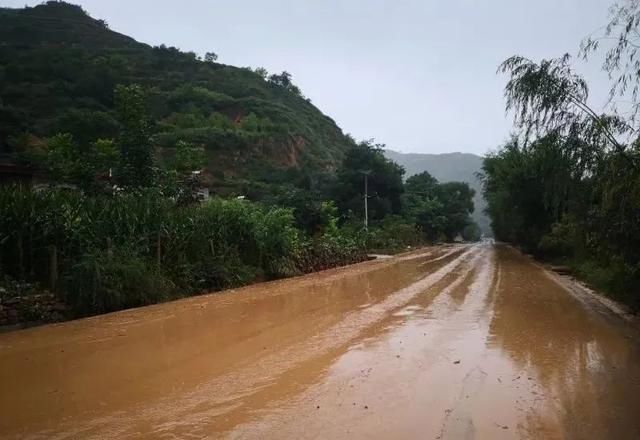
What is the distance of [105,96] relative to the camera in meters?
55.8

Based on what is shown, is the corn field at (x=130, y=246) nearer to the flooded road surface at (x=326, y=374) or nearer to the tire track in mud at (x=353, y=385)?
the flooded road surface at (x=326, y=374)

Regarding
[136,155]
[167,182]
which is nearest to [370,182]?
[167,182]

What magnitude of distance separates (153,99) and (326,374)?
62111mm

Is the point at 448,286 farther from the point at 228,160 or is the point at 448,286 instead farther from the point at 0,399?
the point at 228,160

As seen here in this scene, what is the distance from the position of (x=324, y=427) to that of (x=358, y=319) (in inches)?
234

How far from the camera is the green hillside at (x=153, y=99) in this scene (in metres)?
47.4

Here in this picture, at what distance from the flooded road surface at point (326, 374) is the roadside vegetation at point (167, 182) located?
2.00 metres

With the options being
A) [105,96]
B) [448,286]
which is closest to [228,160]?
[105,96]

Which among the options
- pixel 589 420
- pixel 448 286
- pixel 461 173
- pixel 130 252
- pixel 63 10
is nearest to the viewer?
pixel 589 420

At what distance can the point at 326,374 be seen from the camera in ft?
21.4

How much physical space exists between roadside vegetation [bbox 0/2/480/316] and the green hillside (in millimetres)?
235

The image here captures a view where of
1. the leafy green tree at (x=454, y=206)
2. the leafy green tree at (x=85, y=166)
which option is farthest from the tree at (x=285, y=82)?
the leafy green tree at (x=85, y=166)

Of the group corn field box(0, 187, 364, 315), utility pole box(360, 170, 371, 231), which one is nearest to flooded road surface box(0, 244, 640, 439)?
corn field box(0, 187, 364, 315)

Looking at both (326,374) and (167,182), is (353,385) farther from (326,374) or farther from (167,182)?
(167,182)
